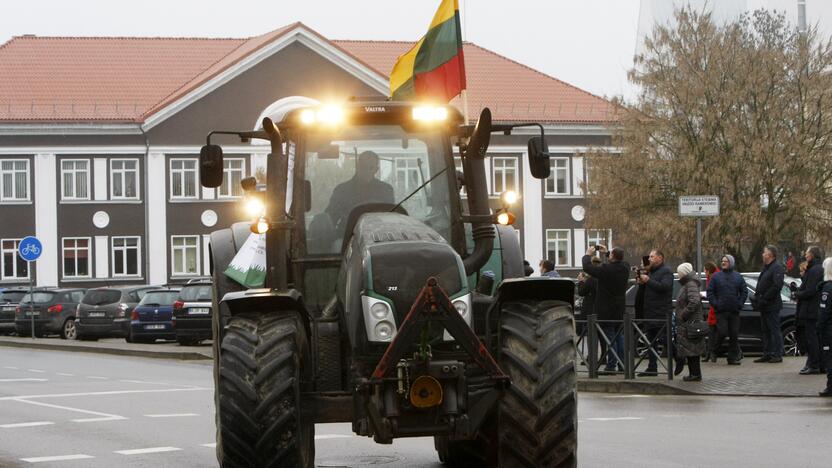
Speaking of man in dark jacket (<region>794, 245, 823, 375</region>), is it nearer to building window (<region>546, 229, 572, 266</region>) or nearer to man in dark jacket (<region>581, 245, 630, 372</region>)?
man in dark jacket (<region>581, 245, 630, 372</region>)

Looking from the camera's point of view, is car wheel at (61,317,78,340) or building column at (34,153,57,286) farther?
building column at (34,153,57,286)

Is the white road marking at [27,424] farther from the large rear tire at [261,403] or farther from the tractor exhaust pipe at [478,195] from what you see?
the large rear tire at [261,403]

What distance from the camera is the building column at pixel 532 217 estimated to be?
66.8 meters

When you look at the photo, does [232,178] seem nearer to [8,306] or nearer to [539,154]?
[8,306]

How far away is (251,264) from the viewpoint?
11133 mm

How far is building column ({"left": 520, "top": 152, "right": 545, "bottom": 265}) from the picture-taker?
219ft

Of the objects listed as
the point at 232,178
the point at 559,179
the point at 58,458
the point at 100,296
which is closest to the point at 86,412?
the point at 58,458

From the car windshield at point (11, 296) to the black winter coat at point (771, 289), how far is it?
1147 inches

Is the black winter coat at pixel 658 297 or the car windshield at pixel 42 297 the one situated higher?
the black winter coat at pixel 658 297

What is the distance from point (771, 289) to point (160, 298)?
18.8 meters

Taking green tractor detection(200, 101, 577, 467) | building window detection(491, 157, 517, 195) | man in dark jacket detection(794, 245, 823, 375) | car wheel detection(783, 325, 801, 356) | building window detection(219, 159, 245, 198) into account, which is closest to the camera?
green tractor detection(200, 101, 577, 467)

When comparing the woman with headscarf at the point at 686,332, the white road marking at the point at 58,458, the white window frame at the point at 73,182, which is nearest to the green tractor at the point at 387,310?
the white road marking at the point at 58,458

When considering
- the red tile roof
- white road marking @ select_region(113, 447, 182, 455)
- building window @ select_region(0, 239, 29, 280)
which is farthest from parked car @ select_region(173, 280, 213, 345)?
building window @ select_region(0, 239, 29, 280)

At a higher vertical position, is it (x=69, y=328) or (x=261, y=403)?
(x=261, y=403)
